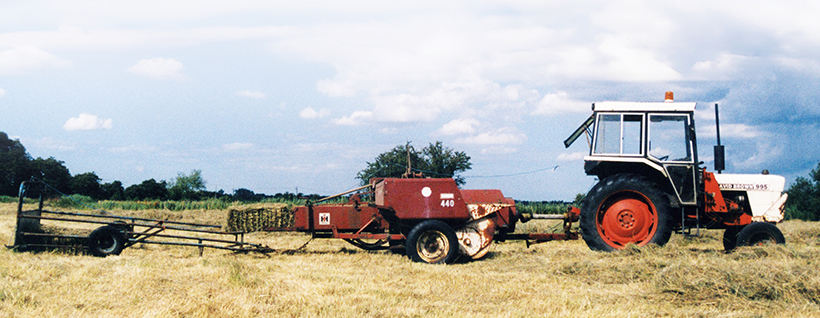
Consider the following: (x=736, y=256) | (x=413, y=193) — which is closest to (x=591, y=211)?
(x=736, y=256)

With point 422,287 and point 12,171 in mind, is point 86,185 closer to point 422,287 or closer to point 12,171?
point 12,171

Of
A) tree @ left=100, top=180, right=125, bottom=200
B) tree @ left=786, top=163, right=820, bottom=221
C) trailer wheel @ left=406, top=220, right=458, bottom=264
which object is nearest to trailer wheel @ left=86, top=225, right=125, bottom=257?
trailer wheel @ left=406, top=220, right=458, bottom=264

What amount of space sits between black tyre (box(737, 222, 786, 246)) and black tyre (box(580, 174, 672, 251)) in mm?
1311

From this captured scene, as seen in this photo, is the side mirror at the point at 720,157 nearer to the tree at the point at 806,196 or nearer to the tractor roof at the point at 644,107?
the tractor roof at the point at 644,107

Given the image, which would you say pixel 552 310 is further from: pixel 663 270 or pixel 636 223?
pixel 636 223

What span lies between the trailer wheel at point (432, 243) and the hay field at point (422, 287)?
46 centimetres

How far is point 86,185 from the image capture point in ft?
155

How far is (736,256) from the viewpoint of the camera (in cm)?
911

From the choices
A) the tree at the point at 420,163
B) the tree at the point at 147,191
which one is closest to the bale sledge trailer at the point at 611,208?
the tree at the point at 420,163

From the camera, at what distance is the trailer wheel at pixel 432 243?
403 inches

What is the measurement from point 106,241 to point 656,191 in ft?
30.3

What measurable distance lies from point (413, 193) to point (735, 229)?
5553 millimetres

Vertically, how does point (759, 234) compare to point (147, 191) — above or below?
below

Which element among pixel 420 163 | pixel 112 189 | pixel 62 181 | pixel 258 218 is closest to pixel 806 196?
pixel 420 163
